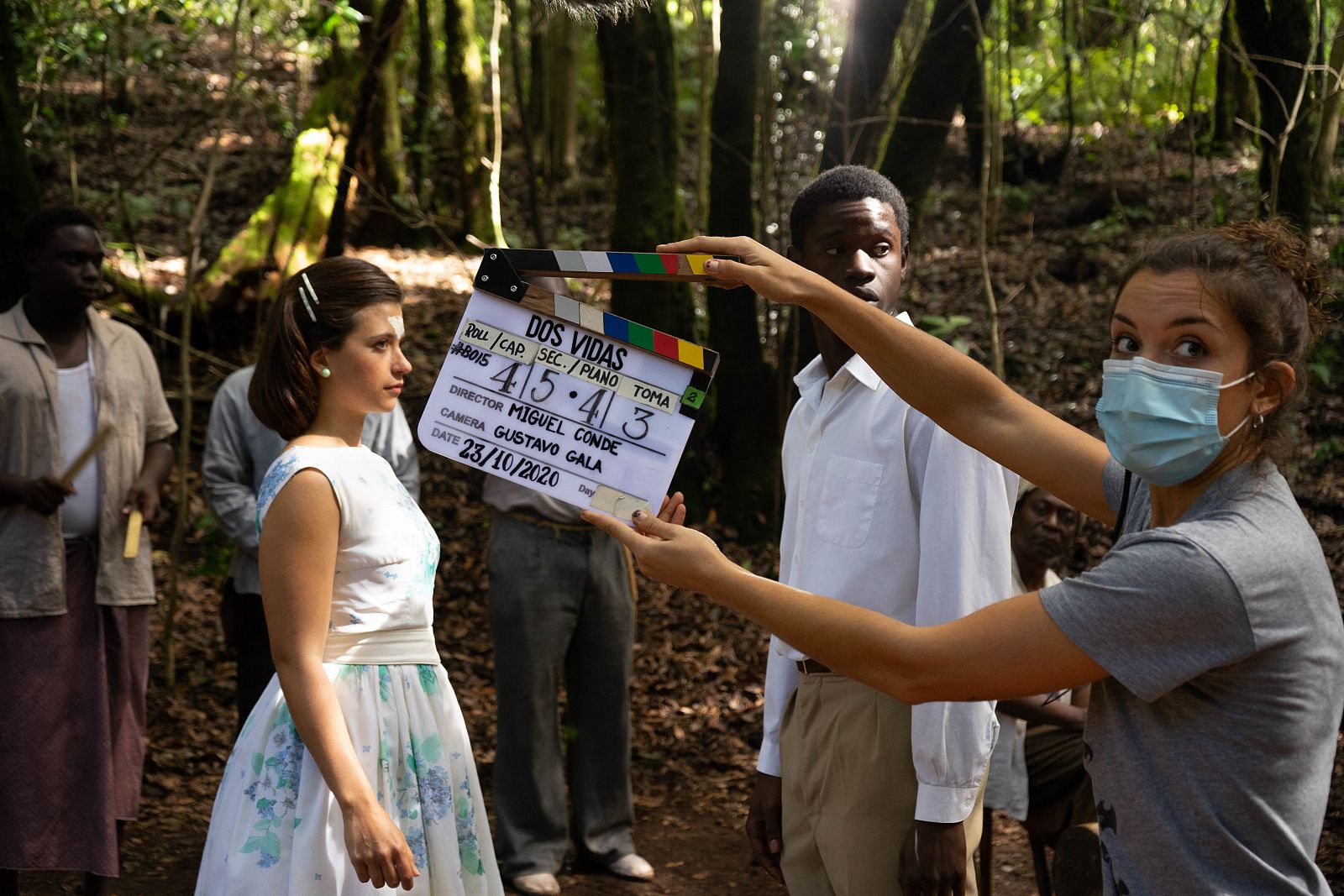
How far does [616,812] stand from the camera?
5.51m

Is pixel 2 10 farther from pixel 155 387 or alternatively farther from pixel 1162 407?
pixel 1162 407

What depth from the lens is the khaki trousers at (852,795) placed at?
2789mm

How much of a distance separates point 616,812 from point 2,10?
4996 millimetres

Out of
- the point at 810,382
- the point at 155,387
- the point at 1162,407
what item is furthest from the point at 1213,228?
the point at 155,387

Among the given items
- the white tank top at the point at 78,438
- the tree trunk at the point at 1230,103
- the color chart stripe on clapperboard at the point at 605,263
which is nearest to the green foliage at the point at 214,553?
the white tank top at the point at 78,438

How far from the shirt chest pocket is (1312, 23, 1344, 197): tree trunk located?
5338 millimetres

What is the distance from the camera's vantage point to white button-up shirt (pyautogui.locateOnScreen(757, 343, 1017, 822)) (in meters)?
2.73

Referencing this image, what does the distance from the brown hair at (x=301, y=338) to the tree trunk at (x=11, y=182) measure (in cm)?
357

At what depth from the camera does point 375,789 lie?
2711mm

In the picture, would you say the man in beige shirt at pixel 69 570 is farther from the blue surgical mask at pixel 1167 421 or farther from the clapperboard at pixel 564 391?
the blue surgical mask at pixel 1167 421

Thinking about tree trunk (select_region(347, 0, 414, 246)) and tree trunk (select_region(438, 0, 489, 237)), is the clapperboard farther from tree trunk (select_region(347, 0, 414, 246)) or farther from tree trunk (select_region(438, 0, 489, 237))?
tree trunk (select_region(438, 0, 489, 237))

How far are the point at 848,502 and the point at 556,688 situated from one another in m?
2.84

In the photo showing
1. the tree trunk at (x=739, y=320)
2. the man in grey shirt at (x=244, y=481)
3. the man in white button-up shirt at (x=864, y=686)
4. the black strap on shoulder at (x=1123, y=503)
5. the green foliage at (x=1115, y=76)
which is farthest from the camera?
the green foliage at (x=1115, y=76)

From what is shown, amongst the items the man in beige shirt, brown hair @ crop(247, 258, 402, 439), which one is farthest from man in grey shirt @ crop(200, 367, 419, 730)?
brown hair @ crop(247, 258, 402, 439)
